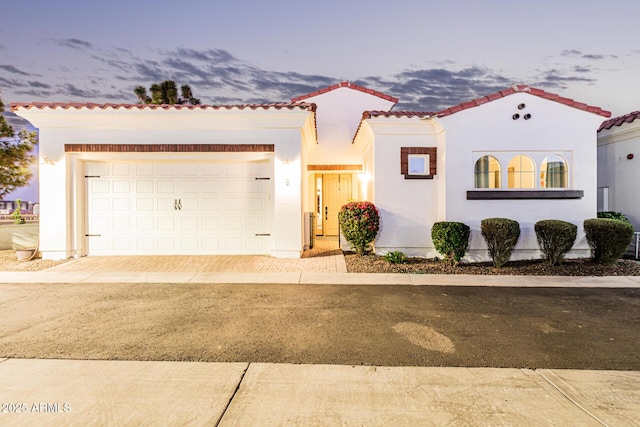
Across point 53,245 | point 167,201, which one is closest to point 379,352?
point 167,201

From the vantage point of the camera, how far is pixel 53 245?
9359 mm

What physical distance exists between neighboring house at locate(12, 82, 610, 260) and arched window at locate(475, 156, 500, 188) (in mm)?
27

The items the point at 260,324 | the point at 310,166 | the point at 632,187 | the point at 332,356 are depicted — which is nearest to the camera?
the point at 332,356

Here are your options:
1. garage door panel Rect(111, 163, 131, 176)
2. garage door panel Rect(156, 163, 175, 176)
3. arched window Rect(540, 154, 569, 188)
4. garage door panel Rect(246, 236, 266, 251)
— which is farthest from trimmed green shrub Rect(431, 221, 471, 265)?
garage door panel Rect(111, 163, 131, 176)

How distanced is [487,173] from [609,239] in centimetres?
306

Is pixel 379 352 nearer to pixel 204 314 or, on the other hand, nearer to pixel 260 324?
pixel 260 324

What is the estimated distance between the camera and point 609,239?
8.11 metres

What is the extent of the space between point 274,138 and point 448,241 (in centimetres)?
523

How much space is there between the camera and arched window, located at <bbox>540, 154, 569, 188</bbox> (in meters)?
9.36

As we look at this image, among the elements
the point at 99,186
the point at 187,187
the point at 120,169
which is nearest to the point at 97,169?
the point at 99,186

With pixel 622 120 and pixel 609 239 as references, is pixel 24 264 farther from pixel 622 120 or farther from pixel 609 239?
pixel 622 120

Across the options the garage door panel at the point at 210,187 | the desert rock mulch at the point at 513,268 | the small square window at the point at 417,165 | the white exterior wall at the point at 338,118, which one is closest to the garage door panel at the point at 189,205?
the garage door panel at the point at 210,187

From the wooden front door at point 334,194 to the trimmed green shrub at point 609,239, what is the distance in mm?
8168

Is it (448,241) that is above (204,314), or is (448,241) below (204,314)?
above
